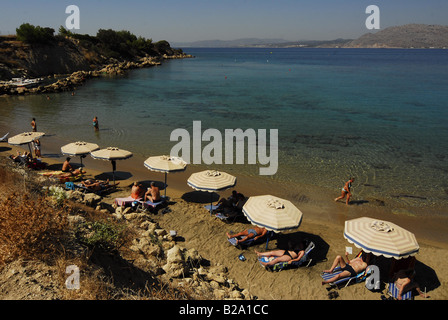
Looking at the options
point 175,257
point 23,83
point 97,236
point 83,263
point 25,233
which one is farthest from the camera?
point 23,83

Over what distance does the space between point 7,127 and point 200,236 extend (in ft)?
78.6

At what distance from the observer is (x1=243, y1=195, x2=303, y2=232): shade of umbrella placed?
8.81 metres

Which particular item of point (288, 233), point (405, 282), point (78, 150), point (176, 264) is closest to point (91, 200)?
point (78, 150)

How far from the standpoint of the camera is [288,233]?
11031 millimetres

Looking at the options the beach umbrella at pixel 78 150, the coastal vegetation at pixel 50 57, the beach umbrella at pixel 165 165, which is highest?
the coastal vegetation at pixel 50 57

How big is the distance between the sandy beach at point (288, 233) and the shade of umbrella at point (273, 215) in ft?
4.58

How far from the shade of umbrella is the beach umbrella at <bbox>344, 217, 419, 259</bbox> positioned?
1.69 metres

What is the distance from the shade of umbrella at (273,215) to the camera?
8812mm

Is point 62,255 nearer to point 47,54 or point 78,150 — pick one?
point 78,150

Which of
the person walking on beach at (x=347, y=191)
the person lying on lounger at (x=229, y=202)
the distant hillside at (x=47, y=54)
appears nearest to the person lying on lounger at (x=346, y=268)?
the person lying on lounger at (x=229, y=202)

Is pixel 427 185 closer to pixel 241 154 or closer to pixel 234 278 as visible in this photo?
pixel 241 154

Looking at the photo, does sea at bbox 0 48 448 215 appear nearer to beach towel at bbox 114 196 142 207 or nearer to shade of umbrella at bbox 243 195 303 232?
shade of umbrella at bbox 243 195 303 232

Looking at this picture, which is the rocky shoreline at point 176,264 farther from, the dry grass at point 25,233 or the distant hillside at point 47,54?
the distant hillside at point 47,54

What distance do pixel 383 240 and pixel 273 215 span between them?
3166 millimetres
